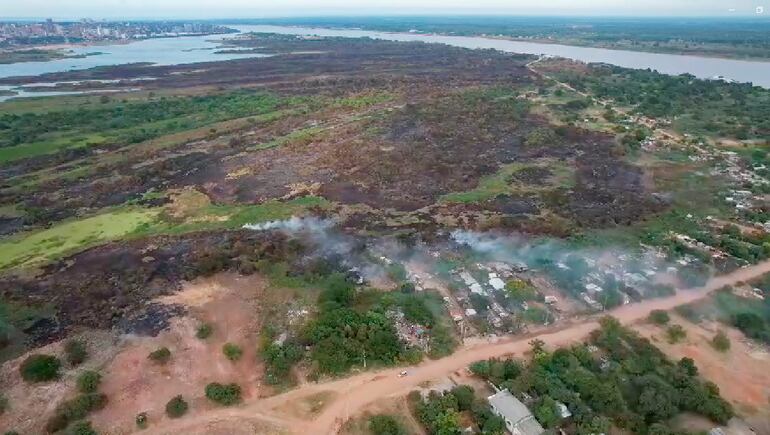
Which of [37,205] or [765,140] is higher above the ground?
[765,140]

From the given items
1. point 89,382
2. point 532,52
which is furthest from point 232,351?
point 532,52

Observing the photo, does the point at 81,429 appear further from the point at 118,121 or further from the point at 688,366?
the point at 118,121

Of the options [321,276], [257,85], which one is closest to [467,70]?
[257,85]

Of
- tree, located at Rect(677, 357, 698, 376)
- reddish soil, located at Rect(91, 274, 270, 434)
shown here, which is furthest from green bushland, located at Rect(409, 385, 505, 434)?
tree, located at Rect(677, 357, 698, 376)

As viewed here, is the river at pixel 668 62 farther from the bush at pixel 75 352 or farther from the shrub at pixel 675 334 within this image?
the bush at pixel 75 352

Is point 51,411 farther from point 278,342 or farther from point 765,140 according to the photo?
point 765,140

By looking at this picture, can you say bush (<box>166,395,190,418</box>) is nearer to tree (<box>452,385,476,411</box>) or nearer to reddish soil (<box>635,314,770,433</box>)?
tree (<box>452,385,476,411</box>)

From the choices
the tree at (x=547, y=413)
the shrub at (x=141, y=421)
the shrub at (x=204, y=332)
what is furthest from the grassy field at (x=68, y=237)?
the tree at (x=547, y=413)
